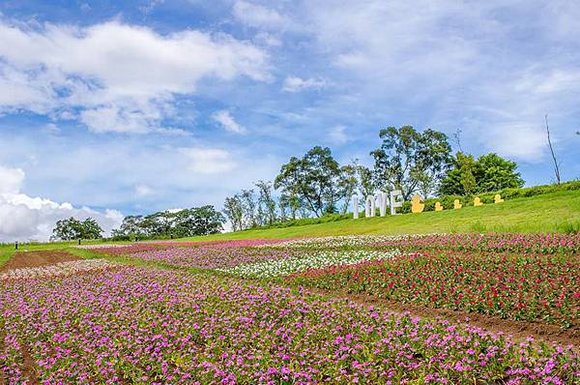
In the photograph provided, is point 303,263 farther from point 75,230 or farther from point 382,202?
point 75,230

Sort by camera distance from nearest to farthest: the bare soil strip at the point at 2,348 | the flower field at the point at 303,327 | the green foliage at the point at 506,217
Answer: the flower field at the point at 303,327, the bare soil strip at the point at 2,348, the green foliage at the point at 506,217

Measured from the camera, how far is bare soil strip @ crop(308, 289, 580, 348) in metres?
8.03

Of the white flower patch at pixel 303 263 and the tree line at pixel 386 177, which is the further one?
the tree line at pixel 386 177

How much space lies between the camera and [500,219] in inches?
1104

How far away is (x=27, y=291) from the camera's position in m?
16.5

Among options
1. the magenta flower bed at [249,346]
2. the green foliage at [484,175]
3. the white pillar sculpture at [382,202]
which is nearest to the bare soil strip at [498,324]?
the magenta flower bed at [249,346]

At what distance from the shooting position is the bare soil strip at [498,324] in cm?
803

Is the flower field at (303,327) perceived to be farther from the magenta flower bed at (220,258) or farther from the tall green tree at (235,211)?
the tall green tree at (235,211)

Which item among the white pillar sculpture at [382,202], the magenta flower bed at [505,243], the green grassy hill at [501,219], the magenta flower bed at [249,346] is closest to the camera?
the magenta flower bed at [249,346]

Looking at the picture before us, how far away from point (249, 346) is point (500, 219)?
2383cm

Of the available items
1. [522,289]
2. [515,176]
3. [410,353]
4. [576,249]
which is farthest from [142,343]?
[515,176]

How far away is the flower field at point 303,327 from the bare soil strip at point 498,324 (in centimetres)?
9

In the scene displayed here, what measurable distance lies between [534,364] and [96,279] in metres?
15.4

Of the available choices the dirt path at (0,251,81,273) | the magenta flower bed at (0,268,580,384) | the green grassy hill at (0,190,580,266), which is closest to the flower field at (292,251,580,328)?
the magenta flower bed at (0,268,580,384)
